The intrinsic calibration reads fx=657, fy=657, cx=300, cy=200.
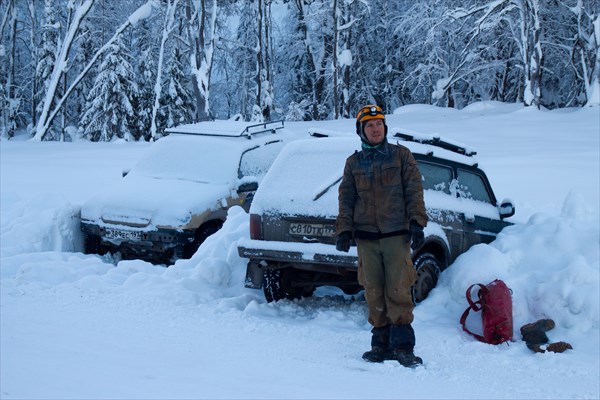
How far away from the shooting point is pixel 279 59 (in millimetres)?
40594

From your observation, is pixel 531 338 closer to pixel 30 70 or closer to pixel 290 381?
pixel 290 381

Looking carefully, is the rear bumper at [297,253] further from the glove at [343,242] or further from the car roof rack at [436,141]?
the car roof rack at [436,141]

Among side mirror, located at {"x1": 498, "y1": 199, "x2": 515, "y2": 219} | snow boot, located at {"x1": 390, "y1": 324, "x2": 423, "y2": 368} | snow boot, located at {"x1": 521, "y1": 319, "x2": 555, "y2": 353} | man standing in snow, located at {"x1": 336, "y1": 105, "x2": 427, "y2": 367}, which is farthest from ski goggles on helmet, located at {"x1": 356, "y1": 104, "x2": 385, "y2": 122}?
side mirror, located at {"x1": 498, "y1": 199, "x2": 515, "y2": 219}

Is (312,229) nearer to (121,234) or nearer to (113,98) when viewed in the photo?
(121,234)

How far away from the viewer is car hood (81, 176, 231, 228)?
8078 mm

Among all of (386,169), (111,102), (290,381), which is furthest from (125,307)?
(111,102)

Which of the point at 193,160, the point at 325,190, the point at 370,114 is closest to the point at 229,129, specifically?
the point at 193,160

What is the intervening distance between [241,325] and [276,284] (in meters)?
1.06

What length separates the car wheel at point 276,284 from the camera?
21.8ft

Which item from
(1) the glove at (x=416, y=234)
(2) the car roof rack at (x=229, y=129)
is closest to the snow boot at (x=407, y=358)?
(1) the glove at (x=416, y=234)

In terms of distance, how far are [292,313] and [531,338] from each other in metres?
2.20

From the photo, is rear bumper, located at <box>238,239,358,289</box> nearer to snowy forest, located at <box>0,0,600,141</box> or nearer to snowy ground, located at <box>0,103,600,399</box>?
snowy ground, located at <box>0,103,600,399</box>

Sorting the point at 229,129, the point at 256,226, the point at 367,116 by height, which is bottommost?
the point at 256,226

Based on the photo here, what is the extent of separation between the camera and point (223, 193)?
8.72 m
